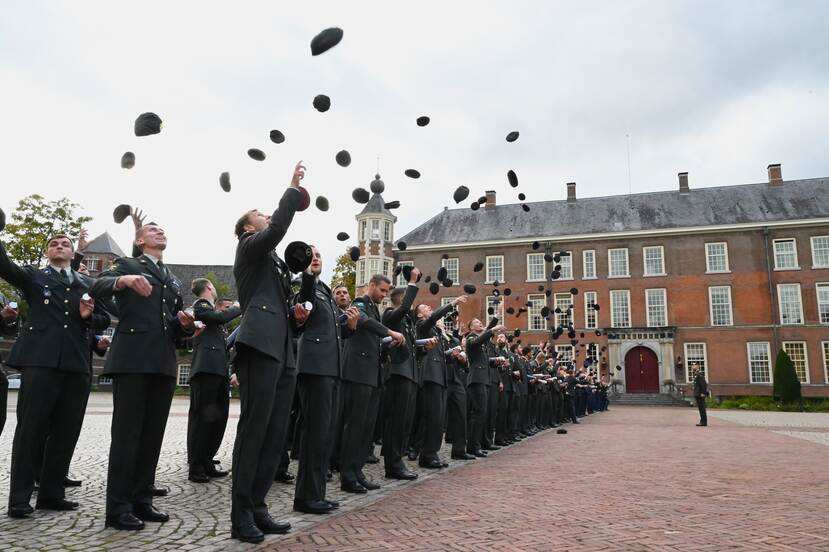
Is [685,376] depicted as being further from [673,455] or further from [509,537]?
[509,537]

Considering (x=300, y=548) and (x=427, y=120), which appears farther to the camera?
(x=427, y=120)

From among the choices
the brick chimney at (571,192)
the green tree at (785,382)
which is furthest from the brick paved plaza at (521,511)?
the brick chimney at (571,192)

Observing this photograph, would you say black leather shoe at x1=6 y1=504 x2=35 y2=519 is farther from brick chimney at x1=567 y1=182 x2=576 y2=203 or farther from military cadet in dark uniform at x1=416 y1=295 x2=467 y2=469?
brick chimney at x1=567 y1=182 x2=576 y2=203

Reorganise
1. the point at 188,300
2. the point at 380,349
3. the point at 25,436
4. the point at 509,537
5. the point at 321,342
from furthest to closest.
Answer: the point at 188,300 → the point at 380,349 → the point at 321,342 → the point at 25,436 → the point at 509,537

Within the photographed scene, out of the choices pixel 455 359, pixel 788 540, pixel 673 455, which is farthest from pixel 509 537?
pixel 673 455

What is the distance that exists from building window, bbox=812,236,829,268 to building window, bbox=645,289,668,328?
944 cm

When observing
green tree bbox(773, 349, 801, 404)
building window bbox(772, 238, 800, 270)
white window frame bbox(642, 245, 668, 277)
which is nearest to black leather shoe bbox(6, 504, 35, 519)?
green tree bbox(773, 349, 801, 404)

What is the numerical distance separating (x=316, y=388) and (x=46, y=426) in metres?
2.33

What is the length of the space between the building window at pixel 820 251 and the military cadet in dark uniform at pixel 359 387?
42.0 metres

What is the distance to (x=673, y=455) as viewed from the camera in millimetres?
10398

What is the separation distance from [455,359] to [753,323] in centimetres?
3751

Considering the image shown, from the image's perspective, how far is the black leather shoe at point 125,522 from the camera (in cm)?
446

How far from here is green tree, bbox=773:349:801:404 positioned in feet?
112

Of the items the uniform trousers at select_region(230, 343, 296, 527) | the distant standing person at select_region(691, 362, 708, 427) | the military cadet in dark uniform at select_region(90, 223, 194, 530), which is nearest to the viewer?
the uniform trousers at select_region(230, 343, 296, 527)
